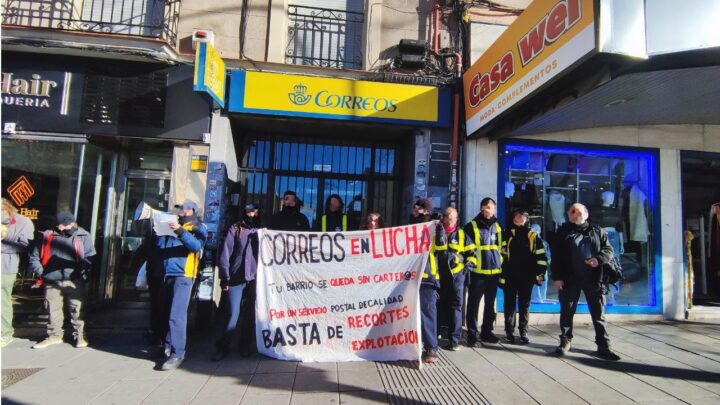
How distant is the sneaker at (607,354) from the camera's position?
483 cm

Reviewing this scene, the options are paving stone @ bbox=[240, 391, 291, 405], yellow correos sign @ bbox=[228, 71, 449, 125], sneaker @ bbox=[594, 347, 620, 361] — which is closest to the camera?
paving stone @ bbox=[240, 391, 291, 405]

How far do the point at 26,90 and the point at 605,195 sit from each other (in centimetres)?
1020

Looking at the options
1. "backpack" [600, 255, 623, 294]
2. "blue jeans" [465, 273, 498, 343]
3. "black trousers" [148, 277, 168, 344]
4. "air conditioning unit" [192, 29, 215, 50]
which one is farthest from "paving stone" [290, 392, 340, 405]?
"air conditioning unit" [192, 29, 215, 50]

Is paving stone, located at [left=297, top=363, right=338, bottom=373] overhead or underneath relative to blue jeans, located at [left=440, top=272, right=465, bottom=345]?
underneath

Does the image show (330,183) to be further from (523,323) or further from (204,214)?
(523,323)

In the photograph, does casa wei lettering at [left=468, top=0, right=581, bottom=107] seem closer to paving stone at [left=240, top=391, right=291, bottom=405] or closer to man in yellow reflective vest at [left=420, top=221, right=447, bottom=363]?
man in yellow reflective vest at [left=420, top=221, right=447, bottom=363]

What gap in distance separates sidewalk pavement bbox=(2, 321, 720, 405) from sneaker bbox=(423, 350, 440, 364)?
0.10 meters

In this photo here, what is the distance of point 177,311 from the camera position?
460 cm

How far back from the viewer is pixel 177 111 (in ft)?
21.1

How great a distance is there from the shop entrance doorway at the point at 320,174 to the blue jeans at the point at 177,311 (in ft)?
9.68

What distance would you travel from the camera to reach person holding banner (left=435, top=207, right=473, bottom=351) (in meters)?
5.12

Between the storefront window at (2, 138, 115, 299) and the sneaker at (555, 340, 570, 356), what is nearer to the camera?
the sneaker at (555, 340, 570, 356)

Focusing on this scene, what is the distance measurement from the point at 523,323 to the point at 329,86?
16.0 ft

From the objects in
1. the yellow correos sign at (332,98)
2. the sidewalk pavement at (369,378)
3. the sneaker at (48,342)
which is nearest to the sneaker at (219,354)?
the sidewalk pavement at (369,378)
